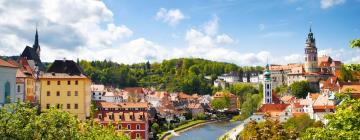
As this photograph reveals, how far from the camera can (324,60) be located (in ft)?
320

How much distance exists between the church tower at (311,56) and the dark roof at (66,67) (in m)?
69.4

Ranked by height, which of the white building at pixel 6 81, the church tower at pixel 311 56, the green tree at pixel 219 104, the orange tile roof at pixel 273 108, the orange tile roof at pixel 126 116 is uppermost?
the church tower at pixel 311 56

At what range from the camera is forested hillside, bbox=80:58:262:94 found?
108 m

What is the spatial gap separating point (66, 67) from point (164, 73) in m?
106

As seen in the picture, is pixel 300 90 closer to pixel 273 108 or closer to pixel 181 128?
pixel 273 108

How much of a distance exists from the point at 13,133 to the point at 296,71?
8932cm

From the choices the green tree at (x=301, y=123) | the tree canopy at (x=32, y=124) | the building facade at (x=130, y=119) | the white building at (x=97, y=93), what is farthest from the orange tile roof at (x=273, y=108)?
the tree canopy at (x=32, y=124)

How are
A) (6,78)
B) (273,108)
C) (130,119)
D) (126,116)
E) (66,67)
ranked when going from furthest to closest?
(273,108) → (126,116) → (130,119) → (66,67) → (6,78)

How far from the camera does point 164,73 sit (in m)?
138

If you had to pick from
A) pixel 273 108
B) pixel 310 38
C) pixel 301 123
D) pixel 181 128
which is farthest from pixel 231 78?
pixel 301 123

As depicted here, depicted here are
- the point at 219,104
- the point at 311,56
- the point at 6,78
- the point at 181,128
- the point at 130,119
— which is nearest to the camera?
the point at 6,78

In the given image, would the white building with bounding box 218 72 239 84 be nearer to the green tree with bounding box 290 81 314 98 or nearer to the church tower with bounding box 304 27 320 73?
the church tower with bounding box 304 27 320 73

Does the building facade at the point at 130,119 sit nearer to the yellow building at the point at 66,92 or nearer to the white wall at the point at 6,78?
the yellow building at the point at 66,92

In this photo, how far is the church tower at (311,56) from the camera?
92938 mm
